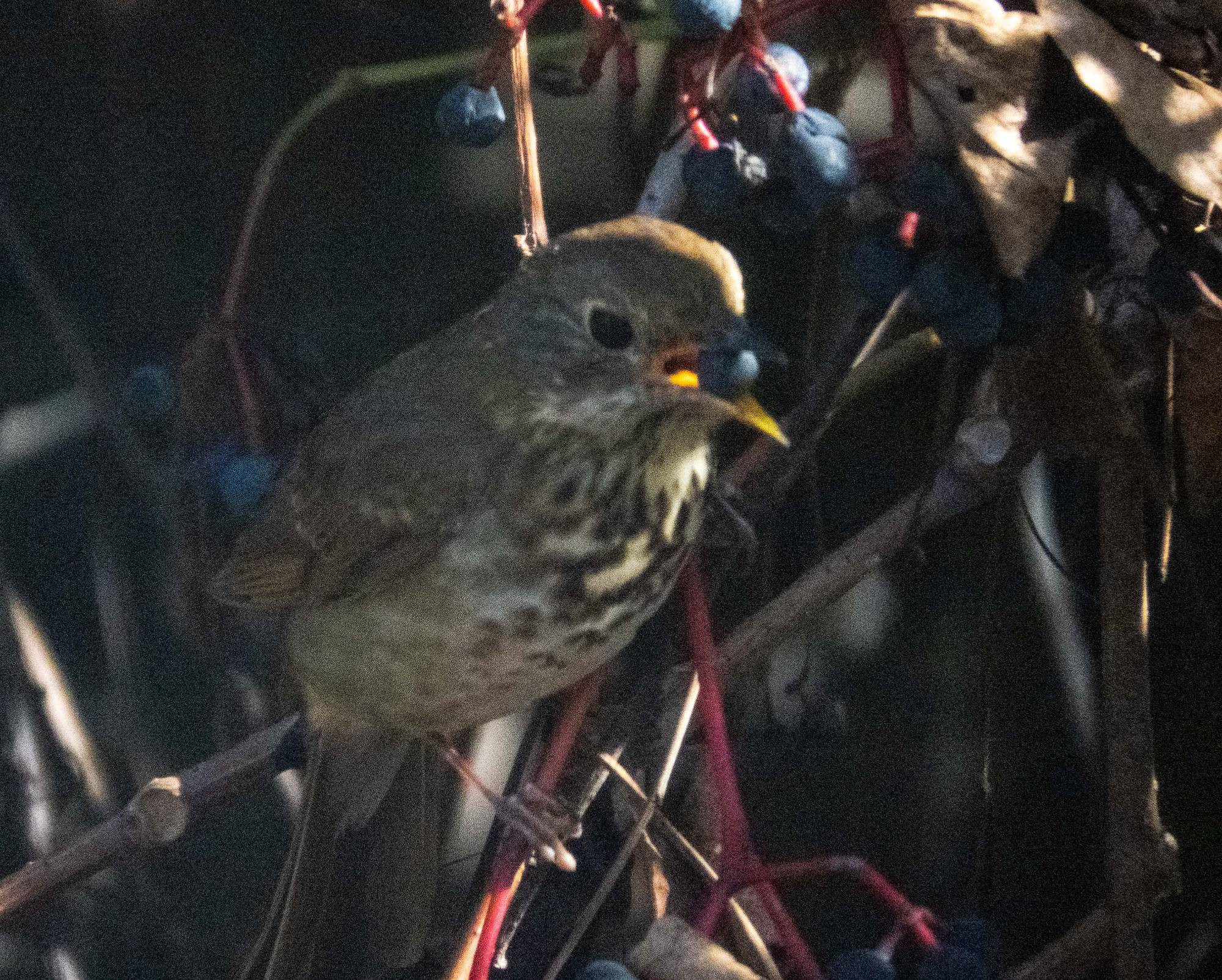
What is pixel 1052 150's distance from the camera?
1.33m

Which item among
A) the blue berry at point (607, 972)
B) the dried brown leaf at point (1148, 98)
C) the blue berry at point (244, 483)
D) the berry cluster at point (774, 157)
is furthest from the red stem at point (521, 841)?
the dried brown leaf at point (1148, 98)

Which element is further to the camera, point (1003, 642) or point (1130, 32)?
point (1003, 642)

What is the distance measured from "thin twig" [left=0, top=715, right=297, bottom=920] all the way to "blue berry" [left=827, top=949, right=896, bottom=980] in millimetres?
929

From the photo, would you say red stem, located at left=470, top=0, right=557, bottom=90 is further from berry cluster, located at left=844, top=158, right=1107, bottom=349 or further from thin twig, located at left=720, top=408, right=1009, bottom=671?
thin twig, located at left=720, top=408, right=1009, bottom=671

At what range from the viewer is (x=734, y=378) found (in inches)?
63.4

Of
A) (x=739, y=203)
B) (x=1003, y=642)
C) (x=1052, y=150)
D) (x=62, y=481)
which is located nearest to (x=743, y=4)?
(x=739, y=203)

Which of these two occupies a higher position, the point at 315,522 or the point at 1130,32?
the point at 1130,32

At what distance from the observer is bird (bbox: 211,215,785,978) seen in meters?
1.67

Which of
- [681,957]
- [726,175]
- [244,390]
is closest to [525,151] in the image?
[726,175]

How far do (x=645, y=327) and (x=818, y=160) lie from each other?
327 millimetres

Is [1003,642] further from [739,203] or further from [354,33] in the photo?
[354,33]

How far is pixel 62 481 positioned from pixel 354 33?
0.89 meters

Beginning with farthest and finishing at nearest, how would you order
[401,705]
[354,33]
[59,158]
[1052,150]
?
1. [59,158]
2. [354,33]
3. [401,705]
4. [1052,150]

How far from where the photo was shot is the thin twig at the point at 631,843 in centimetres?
169
